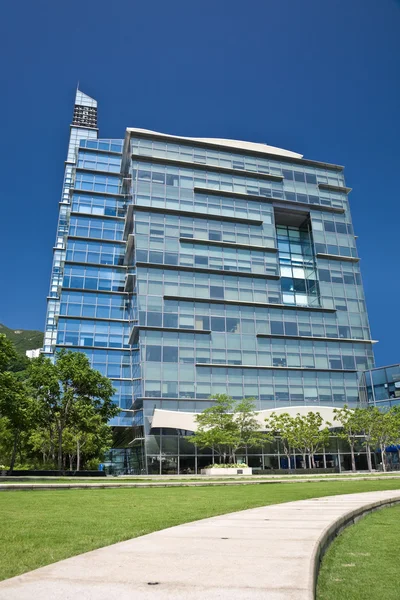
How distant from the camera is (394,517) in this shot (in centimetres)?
962

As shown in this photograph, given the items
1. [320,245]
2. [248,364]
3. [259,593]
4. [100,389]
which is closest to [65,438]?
[100,389]

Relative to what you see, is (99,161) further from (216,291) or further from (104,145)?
(216,291)

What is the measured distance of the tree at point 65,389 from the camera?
35875 millimetres

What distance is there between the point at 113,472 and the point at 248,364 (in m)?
22.4

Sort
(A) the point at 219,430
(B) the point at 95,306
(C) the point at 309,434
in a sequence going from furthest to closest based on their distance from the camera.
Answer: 1. (B) the point at 95,306
2. (C) the point at 309,434
3. (A) the point at 219,430

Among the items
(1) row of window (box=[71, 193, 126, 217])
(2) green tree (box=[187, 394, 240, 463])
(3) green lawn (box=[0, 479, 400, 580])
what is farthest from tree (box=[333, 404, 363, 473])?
(1) row of window (box=[71, 193, 126, 217])

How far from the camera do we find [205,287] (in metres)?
56.9

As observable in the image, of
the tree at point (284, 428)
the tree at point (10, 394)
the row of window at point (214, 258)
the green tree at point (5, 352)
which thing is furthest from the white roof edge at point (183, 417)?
the green tree at point (5, 352)

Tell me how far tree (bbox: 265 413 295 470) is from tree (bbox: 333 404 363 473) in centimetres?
561

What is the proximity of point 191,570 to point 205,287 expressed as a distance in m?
53.1

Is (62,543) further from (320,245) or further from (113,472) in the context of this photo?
(320,245)

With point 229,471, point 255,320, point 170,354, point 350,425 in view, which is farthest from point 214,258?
point 229,471

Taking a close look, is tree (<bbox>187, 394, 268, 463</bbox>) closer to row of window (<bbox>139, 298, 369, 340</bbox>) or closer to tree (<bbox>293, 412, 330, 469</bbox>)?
tree (<bbox>293, 412, 330, 469</bbox>)

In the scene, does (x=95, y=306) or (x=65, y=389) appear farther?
(x=95, y=306)
